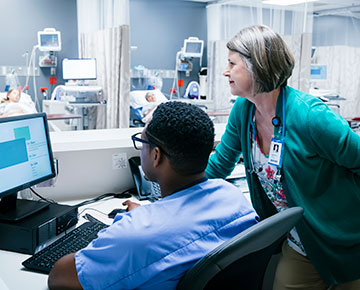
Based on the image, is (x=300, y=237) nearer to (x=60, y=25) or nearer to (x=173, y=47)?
(x=60, y=25)

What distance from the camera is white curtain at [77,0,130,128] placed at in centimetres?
413

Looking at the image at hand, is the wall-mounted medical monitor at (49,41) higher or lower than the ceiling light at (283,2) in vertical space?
lower

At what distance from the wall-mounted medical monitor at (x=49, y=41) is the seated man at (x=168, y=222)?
5.10m

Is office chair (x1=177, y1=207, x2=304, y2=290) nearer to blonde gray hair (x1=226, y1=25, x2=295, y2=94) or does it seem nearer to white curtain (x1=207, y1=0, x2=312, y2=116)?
blonde gray hair (x1=226, y1=25, x2=295, y2=94)

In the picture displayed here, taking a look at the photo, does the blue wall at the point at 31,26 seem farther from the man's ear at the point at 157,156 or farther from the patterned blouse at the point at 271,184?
the man's ear at the point at 157,156

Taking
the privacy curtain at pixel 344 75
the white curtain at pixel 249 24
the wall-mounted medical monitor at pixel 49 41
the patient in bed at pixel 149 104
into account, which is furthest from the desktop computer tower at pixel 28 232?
the privacy curtain at pixel 344 75

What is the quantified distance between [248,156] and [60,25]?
5.44 m

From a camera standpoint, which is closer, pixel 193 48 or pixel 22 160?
pixel 22 160

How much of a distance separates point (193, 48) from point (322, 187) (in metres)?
5.68

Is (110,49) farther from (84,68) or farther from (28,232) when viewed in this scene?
(28,232)

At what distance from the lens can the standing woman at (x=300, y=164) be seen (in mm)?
1220

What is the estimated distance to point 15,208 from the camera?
143 centimetres

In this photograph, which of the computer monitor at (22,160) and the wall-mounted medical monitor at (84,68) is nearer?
the computer monitor at (22,160)

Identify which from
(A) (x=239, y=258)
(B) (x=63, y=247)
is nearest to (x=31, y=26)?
(B) (x=63, y=247)
